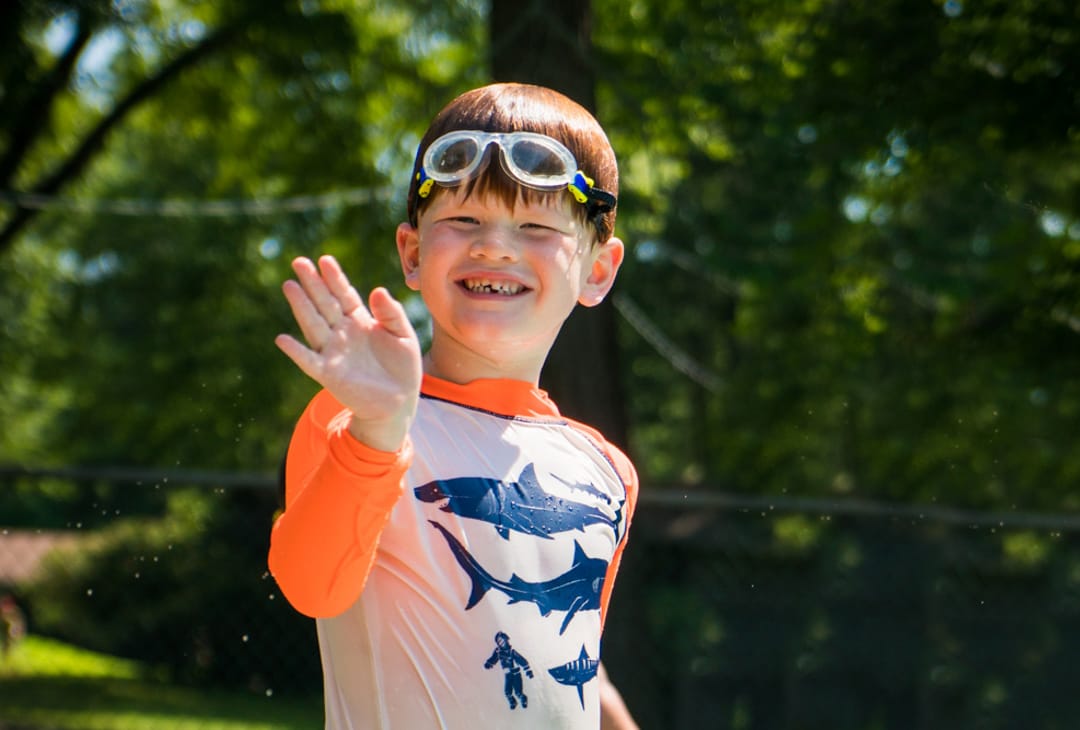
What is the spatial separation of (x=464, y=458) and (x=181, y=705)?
7211 millimetres

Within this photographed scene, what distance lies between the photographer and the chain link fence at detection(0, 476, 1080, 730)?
6.28 metres

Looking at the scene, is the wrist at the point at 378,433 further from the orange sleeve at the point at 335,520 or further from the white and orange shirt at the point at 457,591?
the white and orange shirt at the point at 457,591

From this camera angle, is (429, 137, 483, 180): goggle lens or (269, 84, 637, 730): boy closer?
(269, 84, 637, 730): boy

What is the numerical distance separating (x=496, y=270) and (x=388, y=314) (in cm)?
43

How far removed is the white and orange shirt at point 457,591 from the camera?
176 cm

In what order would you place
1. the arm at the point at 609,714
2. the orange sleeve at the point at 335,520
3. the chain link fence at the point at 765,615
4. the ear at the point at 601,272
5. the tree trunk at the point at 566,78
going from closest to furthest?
the orange sleeve at the point at 335,520, the ear at the point at 601,272, the arm at the point at 609,714, the chain link fence at the point at 765,615, the tree trunk at the point at 566,78

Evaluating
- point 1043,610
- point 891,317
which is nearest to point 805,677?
point 1043,610

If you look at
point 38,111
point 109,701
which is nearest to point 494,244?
point 109,701

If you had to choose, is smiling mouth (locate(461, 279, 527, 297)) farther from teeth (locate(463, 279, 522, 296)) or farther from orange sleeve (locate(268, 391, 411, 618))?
orange sleeve (locate(268, 391, 411, 618))

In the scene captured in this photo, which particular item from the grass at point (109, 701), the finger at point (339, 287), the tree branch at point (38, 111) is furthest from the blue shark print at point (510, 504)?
the tree branch at point (38, 111)

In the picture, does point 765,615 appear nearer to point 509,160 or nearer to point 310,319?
point 509,160

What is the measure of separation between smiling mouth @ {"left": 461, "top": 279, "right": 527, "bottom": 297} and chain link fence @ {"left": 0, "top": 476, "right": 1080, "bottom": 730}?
3.69 m

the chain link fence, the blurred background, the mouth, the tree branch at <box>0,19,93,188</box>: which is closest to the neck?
the mouth

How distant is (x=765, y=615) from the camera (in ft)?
24.1
